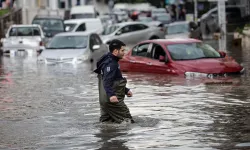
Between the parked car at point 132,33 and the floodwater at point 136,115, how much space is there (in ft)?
65.0

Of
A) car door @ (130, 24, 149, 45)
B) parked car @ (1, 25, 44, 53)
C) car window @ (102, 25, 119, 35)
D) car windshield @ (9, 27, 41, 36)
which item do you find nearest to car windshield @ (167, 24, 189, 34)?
car door @ (130, 24, 149, 45)

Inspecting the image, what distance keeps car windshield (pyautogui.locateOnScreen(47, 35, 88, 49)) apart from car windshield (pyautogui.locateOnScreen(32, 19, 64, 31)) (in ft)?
50.3

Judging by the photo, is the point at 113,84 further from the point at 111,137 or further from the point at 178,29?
the point at 178,29

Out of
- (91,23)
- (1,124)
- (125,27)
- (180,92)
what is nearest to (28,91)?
(180,92)

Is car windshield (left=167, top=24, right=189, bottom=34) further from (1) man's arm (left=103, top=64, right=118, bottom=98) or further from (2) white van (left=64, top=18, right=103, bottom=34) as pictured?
(1) man's arm (left=103, top=64, right=118, bottom=98)

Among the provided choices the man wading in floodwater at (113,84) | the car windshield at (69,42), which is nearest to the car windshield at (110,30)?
the car windshield at (69,42)

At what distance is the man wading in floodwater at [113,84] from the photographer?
12438mm

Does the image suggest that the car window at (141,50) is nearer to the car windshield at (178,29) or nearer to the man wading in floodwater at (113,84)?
the man wading in floodwater at (113,84)

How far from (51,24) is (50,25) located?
0.10 metres

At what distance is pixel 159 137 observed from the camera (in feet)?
38.1

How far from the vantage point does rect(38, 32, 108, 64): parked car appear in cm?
2909

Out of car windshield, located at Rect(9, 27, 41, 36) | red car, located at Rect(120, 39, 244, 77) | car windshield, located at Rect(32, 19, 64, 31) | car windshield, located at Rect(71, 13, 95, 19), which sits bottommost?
car windshield, located at Rect(71, 13, 95, 19)

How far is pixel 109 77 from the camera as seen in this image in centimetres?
1241

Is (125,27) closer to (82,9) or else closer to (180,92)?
(82,9)
